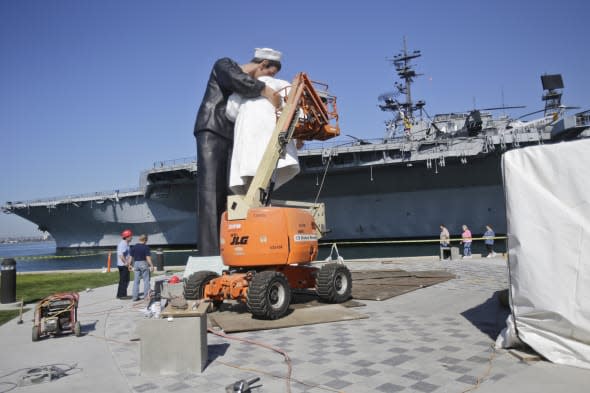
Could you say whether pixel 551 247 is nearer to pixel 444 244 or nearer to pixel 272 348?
pixel 272 348

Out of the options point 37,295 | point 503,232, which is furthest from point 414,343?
point 503,232

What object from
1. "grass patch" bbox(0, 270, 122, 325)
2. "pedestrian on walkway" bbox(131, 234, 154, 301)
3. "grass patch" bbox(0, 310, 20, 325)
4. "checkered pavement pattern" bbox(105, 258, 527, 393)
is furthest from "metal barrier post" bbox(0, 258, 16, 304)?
"checkered pavement pattern" bbox(105, 258, 527, 393)

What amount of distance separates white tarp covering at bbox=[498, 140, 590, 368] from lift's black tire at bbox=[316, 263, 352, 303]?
465 centimetres

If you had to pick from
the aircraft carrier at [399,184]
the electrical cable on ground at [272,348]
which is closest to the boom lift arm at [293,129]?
the electrical cable on ground at [272,348]

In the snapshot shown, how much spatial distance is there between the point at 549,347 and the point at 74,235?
60133 mm

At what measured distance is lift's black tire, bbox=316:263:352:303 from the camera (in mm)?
10094

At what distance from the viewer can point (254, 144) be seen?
10789 mm

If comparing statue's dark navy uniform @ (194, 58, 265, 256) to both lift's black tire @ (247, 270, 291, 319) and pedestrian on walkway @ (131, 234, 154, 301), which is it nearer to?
pedestrian on walkway @ (131, 234, 154, 301)

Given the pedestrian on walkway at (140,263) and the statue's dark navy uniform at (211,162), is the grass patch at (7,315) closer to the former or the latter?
the pedestrian on walkway at (140,263)

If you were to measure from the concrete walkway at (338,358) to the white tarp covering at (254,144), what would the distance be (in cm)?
388

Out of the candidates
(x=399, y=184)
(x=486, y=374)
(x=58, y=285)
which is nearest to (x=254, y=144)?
(x=486, y=374)

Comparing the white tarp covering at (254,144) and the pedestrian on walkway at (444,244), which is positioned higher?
the white tarp covering at (254,144)

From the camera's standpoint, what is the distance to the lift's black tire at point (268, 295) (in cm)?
835

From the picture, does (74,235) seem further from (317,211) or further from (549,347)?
(549,347)
